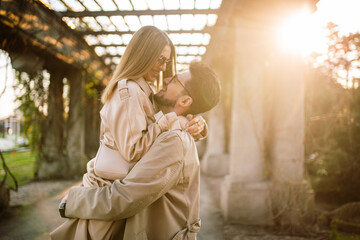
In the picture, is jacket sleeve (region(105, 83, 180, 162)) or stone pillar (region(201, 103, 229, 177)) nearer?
jacket sleeve (region(105, 83, 180, 162))

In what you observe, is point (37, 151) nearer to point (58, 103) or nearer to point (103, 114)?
point (58, 103)

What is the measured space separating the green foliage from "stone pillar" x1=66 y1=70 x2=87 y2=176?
6318mm

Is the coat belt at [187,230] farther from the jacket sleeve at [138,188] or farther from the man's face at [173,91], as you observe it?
the man's face at [173,91]

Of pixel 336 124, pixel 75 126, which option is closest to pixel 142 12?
pixel 336 124

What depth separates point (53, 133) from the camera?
7.49 metres

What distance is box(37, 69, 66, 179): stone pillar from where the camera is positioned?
736 centimetres

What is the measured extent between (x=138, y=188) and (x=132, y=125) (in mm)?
358

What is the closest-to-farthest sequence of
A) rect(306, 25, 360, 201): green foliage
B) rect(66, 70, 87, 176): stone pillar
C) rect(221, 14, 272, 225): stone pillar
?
rect(306, 25, 360, 201): green foliage < rect(221, 14, 272, 225): stone pillar < rect(66, 70, 87, 176): stone pillar

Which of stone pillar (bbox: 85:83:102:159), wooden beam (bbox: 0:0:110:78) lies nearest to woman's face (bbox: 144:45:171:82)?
wooden beam (bbox: 0:0:110:78)

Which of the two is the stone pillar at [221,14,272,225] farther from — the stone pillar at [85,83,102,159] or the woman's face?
the stone pillar at [85,83,102,159]

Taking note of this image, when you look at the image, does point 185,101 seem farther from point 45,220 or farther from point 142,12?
point 45,220

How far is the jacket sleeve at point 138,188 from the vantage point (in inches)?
52.2

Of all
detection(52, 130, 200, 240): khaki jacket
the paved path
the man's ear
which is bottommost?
the paved path

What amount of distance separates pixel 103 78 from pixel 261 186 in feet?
22.8
